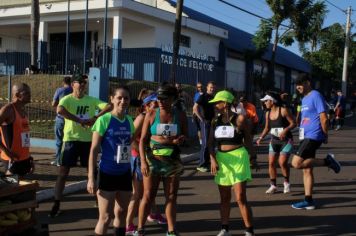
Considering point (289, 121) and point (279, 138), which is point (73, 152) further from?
point (289, 121)

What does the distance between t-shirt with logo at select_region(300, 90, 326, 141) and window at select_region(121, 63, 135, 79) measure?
11696 mm

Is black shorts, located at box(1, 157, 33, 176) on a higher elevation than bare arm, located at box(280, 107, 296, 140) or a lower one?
lower

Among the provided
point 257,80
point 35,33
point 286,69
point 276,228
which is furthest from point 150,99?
point 286,69

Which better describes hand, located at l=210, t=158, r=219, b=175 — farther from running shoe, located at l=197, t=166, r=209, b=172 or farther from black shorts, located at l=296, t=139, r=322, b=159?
running shoe, located at l=197, t=166, r=209, b=172

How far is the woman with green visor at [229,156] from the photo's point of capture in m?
6.13

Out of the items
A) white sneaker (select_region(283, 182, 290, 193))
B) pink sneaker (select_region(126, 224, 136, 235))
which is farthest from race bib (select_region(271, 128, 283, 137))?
pink sneaker (select_region(126, 224, 136, 235))

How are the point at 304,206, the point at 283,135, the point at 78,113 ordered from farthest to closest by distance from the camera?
the point at 283,135, the point at 304,206, the point at 78,113

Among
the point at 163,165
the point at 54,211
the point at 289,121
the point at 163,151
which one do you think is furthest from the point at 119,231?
the point at 289,121

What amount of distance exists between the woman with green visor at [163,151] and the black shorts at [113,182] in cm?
65

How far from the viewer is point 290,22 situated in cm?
3206

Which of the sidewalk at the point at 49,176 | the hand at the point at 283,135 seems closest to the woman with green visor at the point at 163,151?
the sidewalk at the point at 49,176

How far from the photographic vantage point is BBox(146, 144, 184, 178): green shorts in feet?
19.6

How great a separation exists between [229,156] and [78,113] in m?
2.51

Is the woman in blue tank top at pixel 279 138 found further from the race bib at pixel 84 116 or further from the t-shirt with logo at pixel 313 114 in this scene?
the race bib at pixel 84 116
